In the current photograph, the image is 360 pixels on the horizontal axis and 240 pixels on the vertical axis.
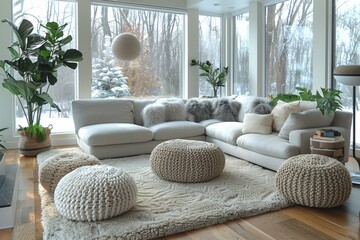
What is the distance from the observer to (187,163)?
3.16 m

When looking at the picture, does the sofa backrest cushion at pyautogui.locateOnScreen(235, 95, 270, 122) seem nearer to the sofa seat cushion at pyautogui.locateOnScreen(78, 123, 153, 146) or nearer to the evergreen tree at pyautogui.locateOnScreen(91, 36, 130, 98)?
the sofa seat cushion at pyautogui.locateOnScreen(78, 123, 153, 146)

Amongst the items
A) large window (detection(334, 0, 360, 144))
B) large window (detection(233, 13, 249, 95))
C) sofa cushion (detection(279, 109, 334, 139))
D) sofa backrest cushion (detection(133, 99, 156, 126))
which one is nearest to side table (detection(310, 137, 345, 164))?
sofa cushion (detection(279, 109, 334, 139))

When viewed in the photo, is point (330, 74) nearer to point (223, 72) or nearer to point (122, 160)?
point (223, 72)

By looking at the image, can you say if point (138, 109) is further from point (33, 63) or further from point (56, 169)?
point (56, 169)

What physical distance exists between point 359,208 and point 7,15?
5.32 meters

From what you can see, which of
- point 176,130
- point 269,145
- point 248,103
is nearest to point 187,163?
point 269,145

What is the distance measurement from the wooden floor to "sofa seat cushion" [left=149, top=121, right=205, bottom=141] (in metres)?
2.00

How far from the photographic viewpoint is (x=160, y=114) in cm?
490

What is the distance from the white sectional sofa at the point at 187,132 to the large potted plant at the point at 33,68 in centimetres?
52

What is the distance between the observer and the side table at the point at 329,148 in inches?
127

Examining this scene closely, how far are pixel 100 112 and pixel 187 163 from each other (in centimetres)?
220

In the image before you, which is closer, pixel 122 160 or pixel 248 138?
pixel 248 138

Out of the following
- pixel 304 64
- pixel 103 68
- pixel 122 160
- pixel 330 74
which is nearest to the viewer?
pixel 122 160

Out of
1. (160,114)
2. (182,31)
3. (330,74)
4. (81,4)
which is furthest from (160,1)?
(330,74)
